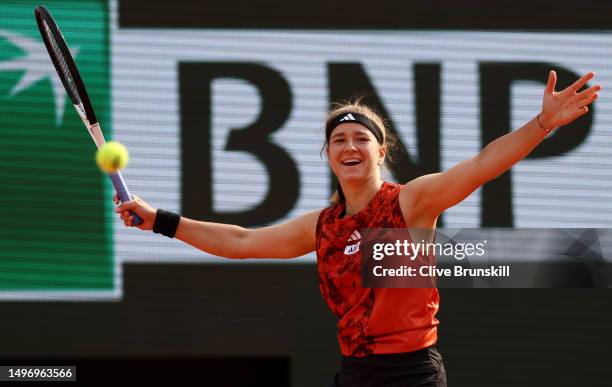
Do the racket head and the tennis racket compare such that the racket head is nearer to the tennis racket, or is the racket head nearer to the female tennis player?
the tennis racket

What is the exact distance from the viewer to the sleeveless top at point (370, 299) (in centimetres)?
331

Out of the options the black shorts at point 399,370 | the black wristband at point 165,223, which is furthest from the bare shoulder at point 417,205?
the black wristband at point 165,223

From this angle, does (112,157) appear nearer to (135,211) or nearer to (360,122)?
(135,211)

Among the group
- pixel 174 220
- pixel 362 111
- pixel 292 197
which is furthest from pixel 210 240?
pixel 292 197

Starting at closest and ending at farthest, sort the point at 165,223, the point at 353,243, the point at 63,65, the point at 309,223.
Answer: the point at 353,243 → the point at 309,223 → the point at 165,223 → the point at 63,65

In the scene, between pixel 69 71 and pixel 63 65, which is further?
pixel 63 65

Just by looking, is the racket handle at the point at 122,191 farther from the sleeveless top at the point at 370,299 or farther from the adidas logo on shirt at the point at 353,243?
the adidas logo on shirt at the point at 353,243

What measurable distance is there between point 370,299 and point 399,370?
0.83ft

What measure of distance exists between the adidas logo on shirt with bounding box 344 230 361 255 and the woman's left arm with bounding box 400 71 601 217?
0.22m

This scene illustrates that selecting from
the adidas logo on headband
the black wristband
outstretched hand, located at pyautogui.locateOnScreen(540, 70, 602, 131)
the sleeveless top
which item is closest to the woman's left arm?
outstretched hand, located at pyautogui.locateOnScreen(540, 70, 602, 131)

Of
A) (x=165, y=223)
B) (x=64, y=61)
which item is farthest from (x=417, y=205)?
(x=64, y=61)

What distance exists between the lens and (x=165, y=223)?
3.81 meters

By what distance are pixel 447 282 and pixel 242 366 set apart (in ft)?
4.11

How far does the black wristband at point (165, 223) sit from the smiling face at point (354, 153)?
67 cm
